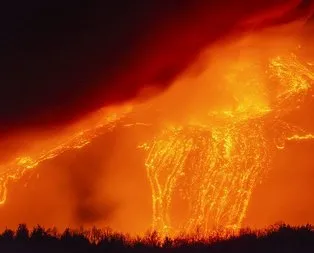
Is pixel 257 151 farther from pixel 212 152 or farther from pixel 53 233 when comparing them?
pixel 53 233

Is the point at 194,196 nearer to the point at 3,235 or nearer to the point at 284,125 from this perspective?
the point at 284,125

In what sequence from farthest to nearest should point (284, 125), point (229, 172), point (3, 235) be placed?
point (284, 125) → point (229, 172) → point (3, 235)

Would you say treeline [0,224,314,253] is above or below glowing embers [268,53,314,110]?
below

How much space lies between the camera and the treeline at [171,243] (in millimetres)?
32312

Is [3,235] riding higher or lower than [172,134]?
lower

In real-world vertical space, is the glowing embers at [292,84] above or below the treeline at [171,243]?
above

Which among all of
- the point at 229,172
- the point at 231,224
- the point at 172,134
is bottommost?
the point at 231,224

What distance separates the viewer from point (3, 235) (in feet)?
115

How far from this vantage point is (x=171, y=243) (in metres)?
34.2

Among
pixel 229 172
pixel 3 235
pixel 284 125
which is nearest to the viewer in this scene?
pixel 3 235

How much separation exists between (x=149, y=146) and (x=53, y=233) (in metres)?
7.57

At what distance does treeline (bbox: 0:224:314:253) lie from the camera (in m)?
32.3

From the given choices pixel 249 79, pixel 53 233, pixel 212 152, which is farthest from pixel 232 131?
pixel 53 233

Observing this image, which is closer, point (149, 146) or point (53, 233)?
point (53, 233)
